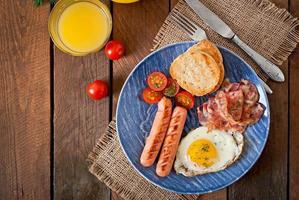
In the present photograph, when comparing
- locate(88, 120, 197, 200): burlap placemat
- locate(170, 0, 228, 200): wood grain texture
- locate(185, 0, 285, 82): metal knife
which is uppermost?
locate(185, 0, 285, 82): metal knife

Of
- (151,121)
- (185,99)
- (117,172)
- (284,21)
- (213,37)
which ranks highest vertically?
(284,21)

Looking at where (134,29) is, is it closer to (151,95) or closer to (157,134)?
(151,95)

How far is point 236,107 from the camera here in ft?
5.51

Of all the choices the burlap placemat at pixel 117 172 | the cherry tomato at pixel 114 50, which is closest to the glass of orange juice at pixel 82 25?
the cherry tomato at pixel 114 50

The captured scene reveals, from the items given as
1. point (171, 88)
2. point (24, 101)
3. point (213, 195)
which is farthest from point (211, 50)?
point (24, 101)

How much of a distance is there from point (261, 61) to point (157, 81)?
1.22 ft

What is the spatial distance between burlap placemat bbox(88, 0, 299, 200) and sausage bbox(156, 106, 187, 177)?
129 millimetres

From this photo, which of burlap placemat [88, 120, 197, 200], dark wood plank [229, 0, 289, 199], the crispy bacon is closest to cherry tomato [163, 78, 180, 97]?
the crispy bacon

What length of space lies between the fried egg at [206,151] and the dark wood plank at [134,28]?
288mm

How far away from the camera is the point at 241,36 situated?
1769mm

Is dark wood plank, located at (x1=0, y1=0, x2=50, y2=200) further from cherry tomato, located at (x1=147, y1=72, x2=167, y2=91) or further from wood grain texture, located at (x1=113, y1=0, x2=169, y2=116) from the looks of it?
cherry tomato, located at (x1=147, y1=72, x2=167, y2=91)

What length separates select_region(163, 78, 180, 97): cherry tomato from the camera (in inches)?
67.0

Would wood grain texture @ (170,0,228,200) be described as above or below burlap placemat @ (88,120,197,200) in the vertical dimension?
above

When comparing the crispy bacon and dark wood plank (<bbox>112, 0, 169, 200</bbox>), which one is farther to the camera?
dark wood plank (<bbox>112, 0, 169, 200</bbox>)
